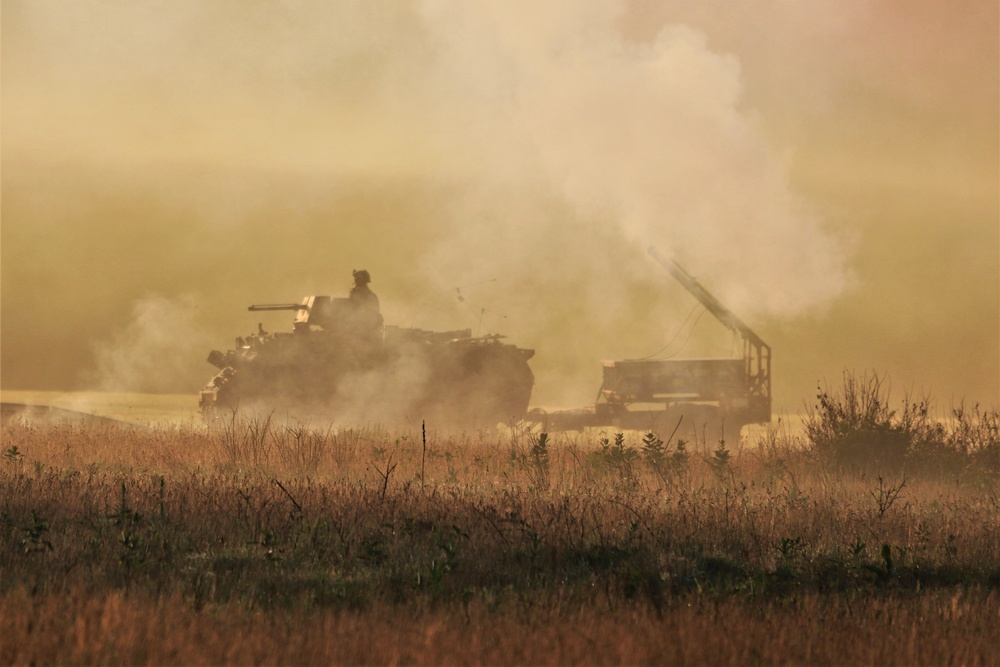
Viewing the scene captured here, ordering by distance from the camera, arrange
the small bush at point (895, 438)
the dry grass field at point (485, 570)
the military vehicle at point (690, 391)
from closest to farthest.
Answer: the dry grass field at point (485, 570) → the small bush at point (895, 438) → the military vehicle at point (690, 391)

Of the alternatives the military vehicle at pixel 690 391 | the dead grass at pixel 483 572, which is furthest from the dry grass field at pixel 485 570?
the military vehicle at pixel 690 391

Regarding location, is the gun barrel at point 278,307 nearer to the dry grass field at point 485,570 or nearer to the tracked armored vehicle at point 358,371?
the tracked armored vehicle at point 358,371

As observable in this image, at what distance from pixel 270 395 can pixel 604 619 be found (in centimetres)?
2698

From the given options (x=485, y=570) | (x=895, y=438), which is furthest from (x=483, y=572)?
(x=895, y=438)

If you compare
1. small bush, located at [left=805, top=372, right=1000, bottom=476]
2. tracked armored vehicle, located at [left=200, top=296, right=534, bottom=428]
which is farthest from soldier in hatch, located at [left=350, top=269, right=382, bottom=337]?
small bush, located at [left=805, top=372, right=1000, bottom=476]

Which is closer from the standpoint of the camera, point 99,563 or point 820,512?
point 99,563

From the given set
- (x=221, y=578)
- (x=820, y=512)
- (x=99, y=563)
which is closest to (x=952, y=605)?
(x=820, y=512)

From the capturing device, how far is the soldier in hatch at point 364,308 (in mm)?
32750

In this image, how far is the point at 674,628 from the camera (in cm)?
672

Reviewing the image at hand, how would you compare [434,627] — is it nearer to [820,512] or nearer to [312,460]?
[820,512]

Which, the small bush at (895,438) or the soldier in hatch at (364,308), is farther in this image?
the soldier in hatch at (364,308)

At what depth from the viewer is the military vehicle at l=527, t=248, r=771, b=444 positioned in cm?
3167

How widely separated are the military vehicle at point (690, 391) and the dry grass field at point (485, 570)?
16.5 meters

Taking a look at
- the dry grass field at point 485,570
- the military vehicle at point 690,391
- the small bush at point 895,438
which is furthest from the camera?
the military vehicle at point 690,391
